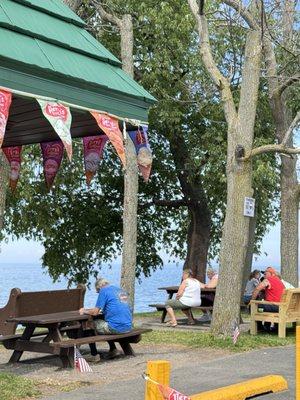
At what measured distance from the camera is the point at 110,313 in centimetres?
1191

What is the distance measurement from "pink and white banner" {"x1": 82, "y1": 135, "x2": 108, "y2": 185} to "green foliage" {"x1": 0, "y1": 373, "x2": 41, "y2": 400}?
2591mm

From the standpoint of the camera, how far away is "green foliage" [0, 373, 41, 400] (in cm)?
900

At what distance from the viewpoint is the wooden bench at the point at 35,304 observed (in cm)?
1179

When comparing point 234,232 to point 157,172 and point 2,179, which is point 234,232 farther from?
point 157,172

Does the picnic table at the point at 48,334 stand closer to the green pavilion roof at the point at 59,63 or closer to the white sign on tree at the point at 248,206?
the white sign on tree at the point at 248,206

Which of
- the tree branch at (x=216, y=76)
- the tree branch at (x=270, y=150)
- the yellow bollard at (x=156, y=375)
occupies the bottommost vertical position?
the yellow bollard at (x=156, y=375)

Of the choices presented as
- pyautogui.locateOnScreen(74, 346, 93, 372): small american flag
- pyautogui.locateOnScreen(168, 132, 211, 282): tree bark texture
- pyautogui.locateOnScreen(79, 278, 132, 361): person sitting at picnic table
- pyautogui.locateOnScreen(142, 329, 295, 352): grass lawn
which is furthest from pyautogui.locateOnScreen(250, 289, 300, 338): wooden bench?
pyautogui.locateOnScreen(168, 132, 211, 282): tree bark texture

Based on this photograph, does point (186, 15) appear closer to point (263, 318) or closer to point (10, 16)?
point (263, 318)

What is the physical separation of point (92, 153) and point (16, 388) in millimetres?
3012

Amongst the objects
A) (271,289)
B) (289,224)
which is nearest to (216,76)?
(271,289)

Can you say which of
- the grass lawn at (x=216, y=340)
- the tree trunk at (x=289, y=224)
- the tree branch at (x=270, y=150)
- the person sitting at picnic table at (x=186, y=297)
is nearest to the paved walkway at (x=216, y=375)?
the grass lawn at (x=216, y=340)

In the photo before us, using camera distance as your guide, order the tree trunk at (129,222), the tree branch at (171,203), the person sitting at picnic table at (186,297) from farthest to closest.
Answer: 1. the tree branch at (171,203)
2. the tree trunk at (129,222)
3. the person sitting at picnic table at (186,297)

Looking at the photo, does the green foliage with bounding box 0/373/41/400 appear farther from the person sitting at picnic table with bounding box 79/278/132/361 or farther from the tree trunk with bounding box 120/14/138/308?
the tree trunk with bounding box 120/14/138/308

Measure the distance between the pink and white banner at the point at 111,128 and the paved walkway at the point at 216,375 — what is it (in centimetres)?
282
